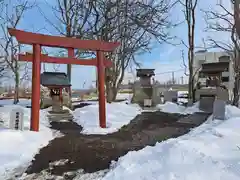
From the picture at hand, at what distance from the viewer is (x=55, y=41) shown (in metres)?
7.36

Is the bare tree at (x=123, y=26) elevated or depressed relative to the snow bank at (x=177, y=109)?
elevated

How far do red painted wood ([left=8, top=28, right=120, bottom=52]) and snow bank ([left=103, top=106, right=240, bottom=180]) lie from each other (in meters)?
4.62

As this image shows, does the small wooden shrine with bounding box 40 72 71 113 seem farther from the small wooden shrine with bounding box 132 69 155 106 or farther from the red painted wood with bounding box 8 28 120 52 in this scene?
the small wooden shrine with bounding box 132 69 155 106

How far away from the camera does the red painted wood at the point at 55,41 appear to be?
6.68 meters

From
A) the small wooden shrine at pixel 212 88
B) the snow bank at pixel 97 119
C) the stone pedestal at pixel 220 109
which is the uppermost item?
the small wooden shrine at pixel 212 88

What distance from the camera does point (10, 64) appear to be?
59.6 feet

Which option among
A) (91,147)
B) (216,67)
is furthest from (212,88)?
(91,147)

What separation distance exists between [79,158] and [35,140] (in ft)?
6.08

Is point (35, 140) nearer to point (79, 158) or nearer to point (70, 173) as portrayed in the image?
point (79, 158)

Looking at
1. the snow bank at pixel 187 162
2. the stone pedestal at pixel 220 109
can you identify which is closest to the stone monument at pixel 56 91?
the stone pedestal at pixel 220 109

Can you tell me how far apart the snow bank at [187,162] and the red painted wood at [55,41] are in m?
4.62

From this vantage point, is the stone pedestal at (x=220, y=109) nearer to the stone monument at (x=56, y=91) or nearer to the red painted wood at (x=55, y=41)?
the red painted wood at (x=55, y=41)

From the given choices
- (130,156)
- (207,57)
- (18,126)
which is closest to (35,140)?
(18,126)

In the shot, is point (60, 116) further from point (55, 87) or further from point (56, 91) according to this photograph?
point (55, 87)
